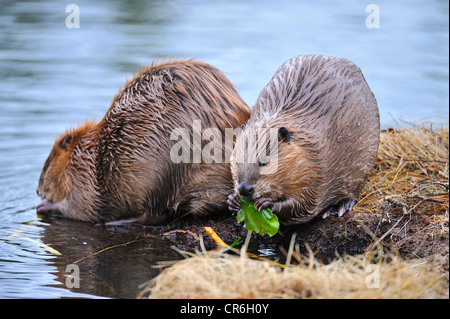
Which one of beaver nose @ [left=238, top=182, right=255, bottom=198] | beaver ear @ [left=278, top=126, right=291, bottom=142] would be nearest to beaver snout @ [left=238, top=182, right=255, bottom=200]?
beaver nose @ [left=238, top=182, right=255, bottom=198]

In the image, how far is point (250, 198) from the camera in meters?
4.19

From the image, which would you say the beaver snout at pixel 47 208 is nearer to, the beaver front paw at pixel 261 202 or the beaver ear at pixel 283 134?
the beaver front paw at pixel 261 202

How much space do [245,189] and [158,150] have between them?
1.03m

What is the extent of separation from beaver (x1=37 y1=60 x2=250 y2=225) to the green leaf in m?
0.47

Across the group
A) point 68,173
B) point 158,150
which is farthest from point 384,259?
point 68,173

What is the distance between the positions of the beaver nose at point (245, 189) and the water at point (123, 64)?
0.83 m

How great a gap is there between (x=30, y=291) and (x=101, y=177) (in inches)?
50.7

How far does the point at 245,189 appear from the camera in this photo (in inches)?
162

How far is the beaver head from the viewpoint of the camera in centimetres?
543

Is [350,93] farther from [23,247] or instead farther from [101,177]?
[23,247]

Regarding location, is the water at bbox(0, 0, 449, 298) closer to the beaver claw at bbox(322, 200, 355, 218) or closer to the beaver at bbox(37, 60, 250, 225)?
the beaver at bbox(37, 60, 250, 225)

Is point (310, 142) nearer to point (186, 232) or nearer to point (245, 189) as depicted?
point (245, 189)

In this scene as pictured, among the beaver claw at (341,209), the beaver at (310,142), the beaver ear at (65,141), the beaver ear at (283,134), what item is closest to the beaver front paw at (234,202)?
the beaver at (310,142)
